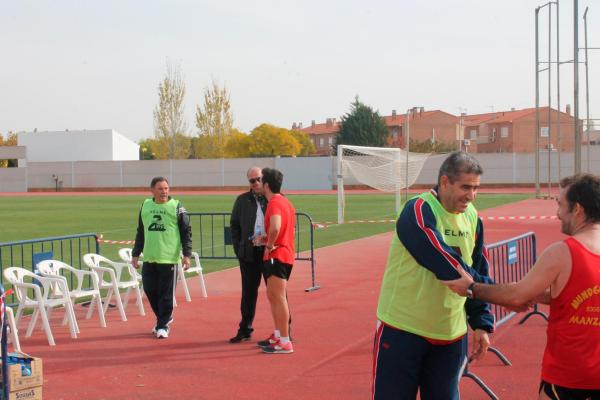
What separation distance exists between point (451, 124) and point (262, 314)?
9469 cm

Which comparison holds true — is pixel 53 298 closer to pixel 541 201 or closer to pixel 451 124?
pixel 541 201

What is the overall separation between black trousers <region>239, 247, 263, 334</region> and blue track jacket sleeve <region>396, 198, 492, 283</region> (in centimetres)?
463

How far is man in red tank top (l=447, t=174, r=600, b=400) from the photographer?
342cm

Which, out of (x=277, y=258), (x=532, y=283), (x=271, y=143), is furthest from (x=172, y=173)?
(x=532, y=283)

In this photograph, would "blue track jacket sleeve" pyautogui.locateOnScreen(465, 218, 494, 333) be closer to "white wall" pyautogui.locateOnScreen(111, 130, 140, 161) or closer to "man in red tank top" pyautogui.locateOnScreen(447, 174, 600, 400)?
"man in red tank top" pyautogui.locateOnScreen(447, 174, 600, 400)

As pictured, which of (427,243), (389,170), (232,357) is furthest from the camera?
(389,170)

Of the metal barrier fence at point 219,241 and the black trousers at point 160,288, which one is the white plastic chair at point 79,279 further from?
the metal barrier fence at point 219,241

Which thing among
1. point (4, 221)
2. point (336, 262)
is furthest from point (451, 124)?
point (336, 262)

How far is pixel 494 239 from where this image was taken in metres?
19.6

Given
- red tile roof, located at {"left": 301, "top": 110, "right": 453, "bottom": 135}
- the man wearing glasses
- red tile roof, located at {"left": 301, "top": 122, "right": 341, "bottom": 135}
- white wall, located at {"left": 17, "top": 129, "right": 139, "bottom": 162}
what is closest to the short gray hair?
the man wearing glasses

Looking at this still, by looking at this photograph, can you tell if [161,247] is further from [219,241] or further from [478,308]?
[219,241]

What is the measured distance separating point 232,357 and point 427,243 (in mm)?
4409

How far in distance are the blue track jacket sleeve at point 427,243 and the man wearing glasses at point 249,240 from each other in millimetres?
4514

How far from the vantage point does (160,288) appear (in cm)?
882
